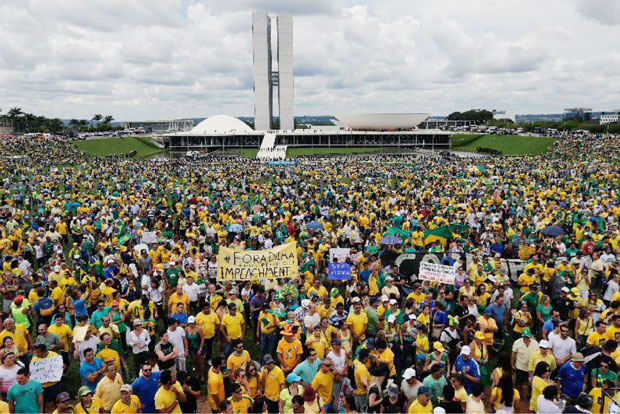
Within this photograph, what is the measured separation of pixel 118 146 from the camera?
70.8 meters

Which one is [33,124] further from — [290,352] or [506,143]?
[290,352]

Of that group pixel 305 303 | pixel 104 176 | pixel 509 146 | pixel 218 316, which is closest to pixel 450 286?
pixel 305 303

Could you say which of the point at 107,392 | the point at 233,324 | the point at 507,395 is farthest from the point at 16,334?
the point at 507,395

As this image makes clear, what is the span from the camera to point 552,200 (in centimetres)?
1900

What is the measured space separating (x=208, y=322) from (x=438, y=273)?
15.1 feet

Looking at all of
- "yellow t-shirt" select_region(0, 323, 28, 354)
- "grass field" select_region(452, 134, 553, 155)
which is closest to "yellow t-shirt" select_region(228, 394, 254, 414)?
"yellow t-shirt" select_region(0, 323, 28, 354)

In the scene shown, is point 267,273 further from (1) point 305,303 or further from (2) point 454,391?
(2) point 454,391

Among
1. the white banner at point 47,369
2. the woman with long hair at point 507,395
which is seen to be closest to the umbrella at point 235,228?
the white banner at point 47,369

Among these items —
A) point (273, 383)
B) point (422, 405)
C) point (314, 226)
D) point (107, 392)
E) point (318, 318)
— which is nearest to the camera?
point (422, 405)

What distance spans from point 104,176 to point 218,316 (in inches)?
1162

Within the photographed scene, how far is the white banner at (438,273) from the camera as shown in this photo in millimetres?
9319

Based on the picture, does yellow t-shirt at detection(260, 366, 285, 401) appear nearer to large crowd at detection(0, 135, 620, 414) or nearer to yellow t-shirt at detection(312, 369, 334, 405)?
large crowd at detection(0, 135, 620, 414)

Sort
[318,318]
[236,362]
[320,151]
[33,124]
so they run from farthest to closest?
[33,124]
[320,151]
[318,318]
[236,362]

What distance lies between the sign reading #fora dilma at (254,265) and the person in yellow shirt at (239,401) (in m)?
4.46
